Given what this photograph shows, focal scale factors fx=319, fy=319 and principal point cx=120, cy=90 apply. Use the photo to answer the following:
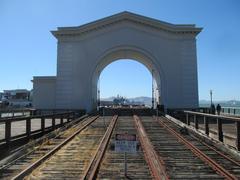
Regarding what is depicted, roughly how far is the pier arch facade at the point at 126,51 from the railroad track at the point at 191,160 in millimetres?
20562

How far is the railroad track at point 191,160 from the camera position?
348 inches

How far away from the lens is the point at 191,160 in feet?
34.9

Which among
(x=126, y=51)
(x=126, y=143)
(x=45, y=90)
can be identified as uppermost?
(x=126, y=51)

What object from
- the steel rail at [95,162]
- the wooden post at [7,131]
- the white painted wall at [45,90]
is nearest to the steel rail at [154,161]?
the steel rail at [95,162]

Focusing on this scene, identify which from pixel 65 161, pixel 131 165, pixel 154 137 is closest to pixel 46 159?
pixel 65 161

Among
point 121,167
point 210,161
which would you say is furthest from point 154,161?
point 210,161

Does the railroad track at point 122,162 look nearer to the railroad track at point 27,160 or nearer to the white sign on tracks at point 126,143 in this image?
the railroad track at point 27,160

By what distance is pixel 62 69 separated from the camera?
36.5 m

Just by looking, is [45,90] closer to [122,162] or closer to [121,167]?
[122,162]

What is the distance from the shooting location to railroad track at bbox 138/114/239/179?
885cm

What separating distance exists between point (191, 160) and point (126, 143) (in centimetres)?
300

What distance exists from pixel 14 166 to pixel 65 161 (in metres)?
1.61

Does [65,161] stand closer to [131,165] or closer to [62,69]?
[131,165]

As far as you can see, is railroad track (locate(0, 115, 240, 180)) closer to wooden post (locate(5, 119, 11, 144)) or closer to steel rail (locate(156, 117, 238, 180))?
steel rail (locate(156, 117, 238, 180))
